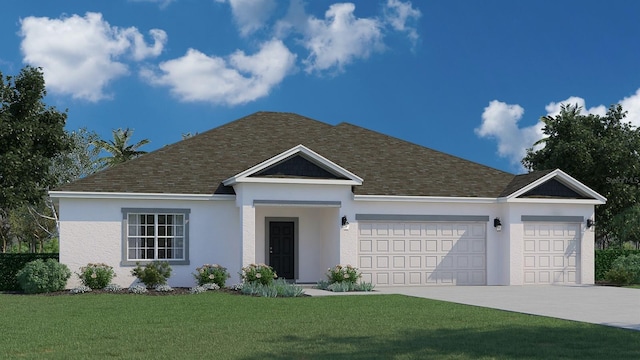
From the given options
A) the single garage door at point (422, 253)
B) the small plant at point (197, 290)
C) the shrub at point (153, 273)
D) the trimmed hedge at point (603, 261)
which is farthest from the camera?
the trimmed hedge at point (603, 261)

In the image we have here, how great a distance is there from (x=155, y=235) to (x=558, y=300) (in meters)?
13.0

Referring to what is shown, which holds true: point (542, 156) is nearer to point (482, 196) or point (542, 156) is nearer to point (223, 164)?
point (482, 196)

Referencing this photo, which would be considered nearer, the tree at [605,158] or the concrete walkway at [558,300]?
the concrete walkway at [558,300]

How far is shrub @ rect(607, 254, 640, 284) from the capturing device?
28.2m

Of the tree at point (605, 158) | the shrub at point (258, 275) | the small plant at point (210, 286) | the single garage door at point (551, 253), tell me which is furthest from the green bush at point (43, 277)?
the tree at point (605, 158)

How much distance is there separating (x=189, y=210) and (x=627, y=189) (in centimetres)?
2289

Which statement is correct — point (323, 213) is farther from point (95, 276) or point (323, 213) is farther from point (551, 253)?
point (551, 253)

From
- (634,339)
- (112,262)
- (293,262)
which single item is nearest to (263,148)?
(293,262)

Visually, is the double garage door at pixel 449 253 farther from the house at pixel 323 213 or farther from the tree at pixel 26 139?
the tree at pixel 26 139

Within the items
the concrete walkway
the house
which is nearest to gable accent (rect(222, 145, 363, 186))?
the house

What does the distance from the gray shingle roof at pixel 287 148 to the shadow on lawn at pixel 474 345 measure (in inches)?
535

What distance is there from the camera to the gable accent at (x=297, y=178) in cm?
2455

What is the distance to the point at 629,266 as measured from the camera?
93.9 ft

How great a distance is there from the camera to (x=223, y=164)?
2714 cm
